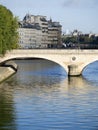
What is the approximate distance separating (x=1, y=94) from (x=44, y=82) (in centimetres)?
1088

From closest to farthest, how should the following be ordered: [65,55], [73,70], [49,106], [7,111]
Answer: [7,111] → [49,106] → [73,70] → [65,55]

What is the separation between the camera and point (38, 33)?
145750 millimetres

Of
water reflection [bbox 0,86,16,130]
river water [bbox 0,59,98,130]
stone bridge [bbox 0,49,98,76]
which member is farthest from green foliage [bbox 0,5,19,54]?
water reflection [bbox 0,86,16,130]

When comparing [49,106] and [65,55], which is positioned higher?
[65,55]

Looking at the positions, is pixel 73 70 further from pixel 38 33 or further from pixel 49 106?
pixel 38 33

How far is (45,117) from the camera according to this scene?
→ 26500 millimetres

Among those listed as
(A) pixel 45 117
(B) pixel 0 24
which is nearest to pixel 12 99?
(A) pixel 45 117

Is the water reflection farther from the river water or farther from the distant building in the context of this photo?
the distant building

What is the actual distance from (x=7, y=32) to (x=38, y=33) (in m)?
91.1

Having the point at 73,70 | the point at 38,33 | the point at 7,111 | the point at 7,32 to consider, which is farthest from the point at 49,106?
the point at 38,33

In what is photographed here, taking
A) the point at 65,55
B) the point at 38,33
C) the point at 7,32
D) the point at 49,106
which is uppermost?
the point at 7,32

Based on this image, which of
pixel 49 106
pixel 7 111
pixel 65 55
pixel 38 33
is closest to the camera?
pixel 7 111

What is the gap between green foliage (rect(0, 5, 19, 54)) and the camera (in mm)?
52662

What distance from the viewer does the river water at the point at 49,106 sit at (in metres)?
24.8
